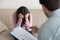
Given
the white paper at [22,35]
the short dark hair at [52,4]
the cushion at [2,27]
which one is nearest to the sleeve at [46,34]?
the short dark hair at [52,4]

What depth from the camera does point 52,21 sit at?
0.86 m

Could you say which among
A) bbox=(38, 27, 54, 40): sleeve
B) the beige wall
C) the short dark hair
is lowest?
the beige wall

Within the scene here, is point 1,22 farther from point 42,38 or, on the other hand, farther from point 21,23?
point 42,38

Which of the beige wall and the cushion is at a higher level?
the beige wall

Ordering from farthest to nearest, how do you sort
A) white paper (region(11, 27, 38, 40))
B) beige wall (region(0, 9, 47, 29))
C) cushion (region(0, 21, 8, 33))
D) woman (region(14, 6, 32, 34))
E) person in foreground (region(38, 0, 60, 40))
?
1. beige wall (region(0, 9, 47, 29))
2. cushion (region(0, 21, 8, 33))
3. woman (region(14, 6, 32, 34))
4. white paper (region(11, 27, 38, 40))
5. person in foreground (region(38, 0, 60, 40))

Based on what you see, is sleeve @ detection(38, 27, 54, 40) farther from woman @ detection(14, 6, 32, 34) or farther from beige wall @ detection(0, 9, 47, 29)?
beige wall @ detection(0, 9, 47, 29)

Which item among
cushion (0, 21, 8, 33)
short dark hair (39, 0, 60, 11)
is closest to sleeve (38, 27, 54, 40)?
short dark hair (39, 0, 60, 11)

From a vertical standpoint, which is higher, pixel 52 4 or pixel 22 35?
pixel 52 4

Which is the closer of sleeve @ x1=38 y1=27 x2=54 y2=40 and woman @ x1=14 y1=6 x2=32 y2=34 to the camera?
sleeve @ x1=38 y1=27 x2=54 y2=40

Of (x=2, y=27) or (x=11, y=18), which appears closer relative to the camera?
(x=2, y=27)

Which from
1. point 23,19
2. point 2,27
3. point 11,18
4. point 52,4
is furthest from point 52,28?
point 11,18

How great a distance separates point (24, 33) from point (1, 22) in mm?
639

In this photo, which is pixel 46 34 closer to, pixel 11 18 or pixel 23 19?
pixel 23 19

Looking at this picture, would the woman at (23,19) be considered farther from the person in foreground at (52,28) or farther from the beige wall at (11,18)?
the person in foreground at (52,28)
